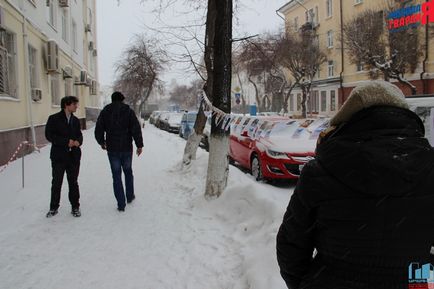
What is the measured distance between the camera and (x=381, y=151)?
4.78 feet

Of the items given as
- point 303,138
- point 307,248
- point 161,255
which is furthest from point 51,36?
point 307,248

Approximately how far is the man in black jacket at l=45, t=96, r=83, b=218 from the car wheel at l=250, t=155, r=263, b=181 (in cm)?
454

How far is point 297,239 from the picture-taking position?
65.9 inches

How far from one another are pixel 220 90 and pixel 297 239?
5178mm

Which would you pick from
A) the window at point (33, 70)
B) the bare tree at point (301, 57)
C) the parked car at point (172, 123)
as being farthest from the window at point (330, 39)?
the window at point (33, 70)

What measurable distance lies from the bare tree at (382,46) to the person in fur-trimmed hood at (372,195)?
2604 centimetres

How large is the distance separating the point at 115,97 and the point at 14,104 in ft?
22.0

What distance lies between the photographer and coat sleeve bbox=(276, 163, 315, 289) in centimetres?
163

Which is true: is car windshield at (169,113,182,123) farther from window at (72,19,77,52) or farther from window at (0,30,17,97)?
window at (0,30,17,97)

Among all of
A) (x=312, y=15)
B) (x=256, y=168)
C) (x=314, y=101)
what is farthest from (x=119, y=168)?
(x=312, y=15)

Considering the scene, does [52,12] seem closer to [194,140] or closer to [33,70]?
[33,70]

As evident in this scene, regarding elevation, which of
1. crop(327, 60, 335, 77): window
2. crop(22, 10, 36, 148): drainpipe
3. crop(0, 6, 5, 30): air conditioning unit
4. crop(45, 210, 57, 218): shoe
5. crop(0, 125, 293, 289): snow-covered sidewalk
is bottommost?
crop(0, 125, 293, 289): snow-covered sidewalk

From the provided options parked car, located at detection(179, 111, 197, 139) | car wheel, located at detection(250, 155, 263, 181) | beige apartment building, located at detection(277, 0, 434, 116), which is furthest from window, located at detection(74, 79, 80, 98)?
beige apartment building, located at detection(277, 0, 434, 116)

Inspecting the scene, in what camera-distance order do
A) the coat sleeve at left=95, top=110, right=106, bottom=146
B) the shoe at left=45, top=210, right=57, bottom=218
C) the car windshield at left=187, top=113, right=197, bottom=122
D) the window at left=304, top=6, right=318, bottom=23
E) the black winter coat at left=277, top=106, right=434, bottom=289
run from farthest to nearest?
the window at left=304, top=6, right=318, bottom=23 → the car windshield at left=187, top=113, right=197, bottom=122 → the coat sleeve at left=95, top=110, right=106, bottom=146 → the shoe at left=45, top=210, right=57, bottom=218 → the black winter coat at left=277, top=106, right=434, bottom=289
